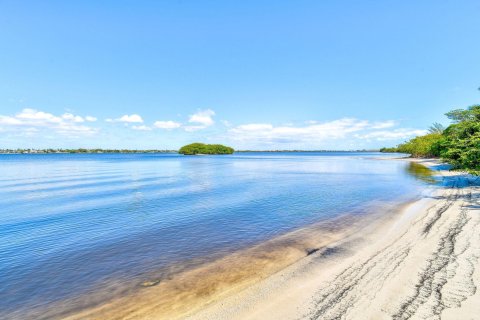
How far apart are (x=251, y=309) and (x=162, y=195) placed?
75.6 feet

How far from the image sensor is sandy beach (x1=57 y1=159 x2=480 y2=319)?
6676 millimetres

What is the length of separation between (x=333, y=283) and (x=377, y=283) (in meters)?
1.24

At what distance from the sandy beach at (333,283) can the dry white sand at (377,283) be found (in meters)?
0.02

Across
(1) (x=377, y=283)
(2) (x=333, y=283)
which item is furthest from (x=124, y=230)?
(1) (x=377, y=283)

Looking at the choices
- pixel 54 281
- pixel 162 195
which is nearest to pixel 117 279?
pixel 54 281

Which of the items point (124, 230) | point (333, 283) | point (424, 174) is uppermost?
point (424, 174)

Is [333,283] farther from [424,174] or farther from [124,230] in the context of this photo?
[424,174]

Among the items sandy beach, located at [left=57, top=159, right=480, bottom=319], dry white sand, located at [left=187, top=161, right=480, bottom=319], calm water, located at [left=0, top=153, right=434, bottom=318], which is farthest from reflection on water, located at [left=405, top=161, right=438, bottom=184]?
dry white sand, located at [left=187, top=161, right=480, bottom=319]

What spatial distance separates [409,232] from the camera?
13.1 m

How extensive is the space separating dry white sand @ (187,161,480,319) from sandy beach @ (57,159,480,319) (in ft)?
0.08

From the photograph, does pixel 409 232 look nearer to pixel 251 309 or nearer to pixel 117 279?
pixel 251 309

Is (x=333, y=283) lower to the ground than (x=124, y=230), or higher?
higher

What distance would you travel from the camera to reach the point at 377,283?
7.89m

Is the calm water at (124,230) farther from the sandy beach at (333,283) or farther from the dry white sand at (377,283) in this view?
the dry white sand at (377,283)
